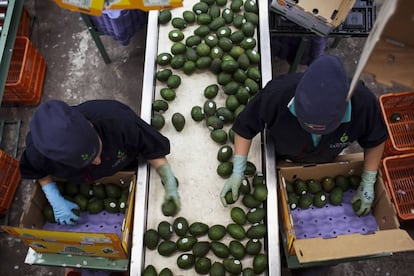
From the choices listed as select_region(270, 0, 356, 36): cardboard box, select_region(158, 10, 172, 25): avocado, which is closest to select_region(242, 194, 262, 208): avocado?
select_region(270, 0, 356, 36): cardboard box

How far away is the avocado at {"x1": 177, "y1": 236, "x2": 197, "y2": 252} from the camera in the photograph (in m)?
2.66

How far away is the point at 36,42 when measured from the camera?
4.93 m

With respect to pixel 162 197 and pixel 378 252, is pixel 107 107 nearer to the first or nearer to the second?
pixel 162 197

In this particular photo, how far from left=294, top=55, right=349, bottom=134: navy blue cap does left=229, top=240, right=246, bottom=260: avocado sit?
103 cm

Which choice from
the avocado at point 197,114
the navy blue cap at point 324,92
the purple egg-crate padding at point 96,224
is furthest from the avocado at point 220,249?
the navy blue cap at point 324,92

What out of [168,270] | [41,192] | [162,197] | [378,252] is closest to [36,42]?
[41,192]

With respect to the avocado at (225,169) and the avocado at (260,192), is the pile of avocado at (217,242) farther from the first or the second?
the avocado at (225,169)

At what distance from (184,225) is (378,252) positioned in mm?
1206

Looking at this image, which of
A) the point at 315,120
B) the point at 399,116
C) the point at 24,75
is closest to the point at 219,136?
the point at 315,120

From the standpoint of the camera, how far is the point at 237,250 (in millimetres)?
2623

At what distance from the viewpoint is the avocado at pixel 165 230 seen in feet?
8.84

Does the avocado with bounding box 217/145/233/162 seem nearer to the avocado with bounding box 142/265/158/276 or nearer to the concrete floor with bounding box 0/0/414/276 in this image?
the avocado with bounding box 142/265/158/276

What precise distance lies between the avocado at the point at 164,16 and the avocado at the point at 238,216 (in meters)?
1.74

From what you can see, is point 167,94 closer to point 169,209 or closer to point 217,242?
point 169,209
